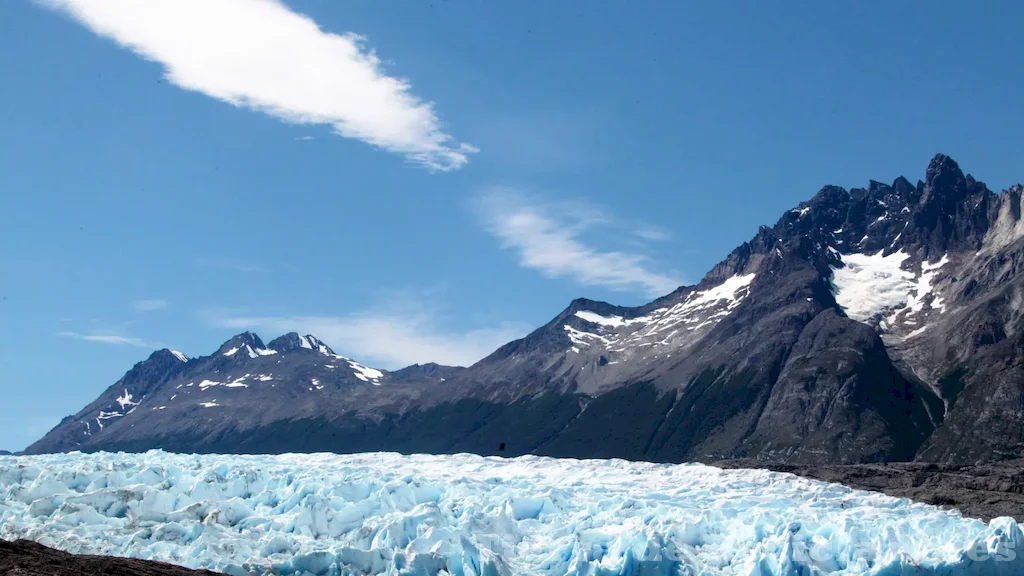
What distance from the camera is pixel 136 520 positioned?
66188 millimetres

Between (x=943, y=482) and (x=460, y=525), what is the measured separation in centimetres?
4919

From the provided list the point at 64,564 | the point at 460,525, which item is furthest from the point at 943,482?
the point at 64,564

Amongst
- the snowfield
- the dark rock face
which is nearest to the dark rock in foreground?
the snowfield

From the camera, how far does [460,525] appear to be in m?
66.9

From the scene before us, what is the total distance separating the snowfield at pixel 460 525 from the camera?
202 ft

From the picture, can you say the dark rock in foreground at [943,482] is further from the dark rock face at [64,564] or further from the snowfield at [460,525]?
the dark rock face at [64,564]

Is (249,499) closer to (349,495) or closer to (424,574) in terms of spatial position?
(349,495)

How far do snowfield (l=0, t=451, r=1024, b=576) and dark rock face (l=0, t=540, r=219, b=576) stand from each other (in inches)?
169

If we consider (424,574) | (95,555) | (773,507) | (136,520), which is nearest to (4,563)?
(95,555)

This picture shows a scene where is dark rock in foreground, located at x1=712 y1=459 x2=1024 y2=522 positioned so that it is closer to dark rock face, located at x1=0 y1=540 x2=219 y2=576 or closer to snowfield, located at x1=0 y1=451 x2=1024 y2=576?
snowfield, located at x1=0 y1=451 x2=1024 y2=576

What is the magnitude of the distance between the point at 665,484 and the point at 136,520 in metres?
39.1

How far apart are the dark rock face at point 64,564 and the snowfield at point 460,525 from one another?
4295mm

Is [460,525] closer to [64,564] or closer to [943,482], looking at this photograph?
[64,564]

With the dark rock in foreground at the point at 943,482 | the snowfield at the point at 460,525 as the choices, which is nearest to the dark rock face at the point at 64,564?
the snowfield at the point at 460,525
